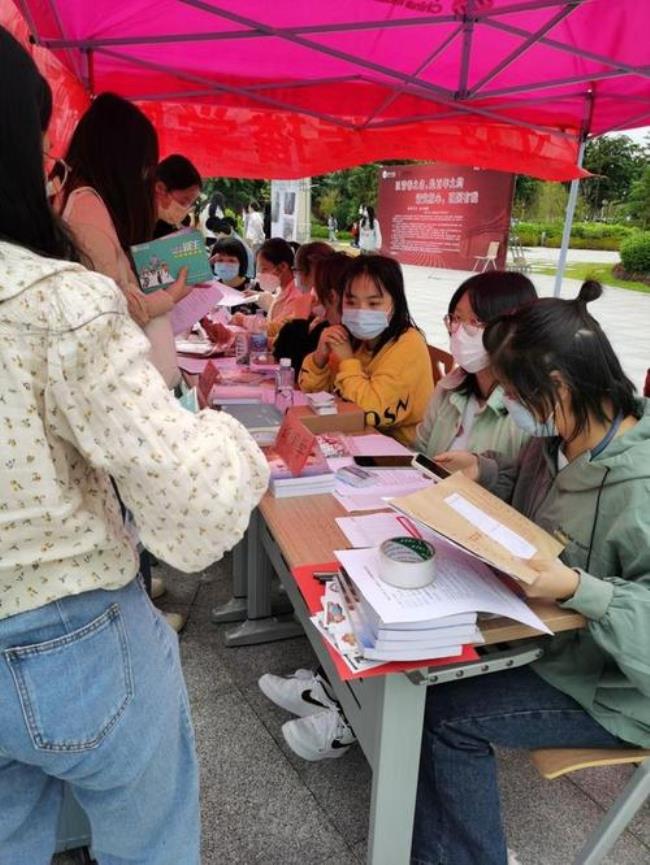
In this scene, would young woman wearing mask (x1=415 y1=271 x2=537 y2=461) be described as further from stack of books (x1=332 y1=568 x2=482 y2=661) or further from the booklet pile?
stack of books (x1=332 y1=568 x2=482 y2=661)

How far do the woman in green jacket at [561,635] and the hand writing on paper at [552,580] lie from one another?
0.15 metres

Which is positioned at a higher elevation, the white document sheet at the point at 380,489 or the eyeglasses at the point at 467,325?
the eyeglasses at the point at 467,325

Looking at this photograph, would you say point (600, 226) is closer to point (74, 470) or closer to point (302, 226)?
point (302, 226)

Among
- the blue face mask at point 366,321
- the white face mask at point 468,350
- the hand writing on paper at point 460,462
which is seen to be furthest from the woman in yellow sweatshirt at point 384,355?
the hand writing on paper at point 460,462

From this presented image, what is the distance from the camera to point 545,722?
1290 millimetres

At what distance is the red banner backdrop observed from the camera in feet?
27.8

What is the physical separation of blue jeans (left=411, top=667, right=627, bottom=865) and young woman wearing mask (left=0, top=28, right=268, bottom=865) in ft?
2.17

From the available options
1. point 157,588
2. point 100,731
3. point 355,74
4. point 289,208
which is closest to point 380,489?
point 100,731

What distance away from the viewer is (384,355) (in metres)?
2.56

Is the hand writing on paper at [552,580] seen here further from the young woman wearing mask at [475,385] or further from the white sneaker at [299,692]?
the white sneaker at [299,692]

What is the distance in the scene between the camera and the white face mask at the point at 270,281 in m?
4.93

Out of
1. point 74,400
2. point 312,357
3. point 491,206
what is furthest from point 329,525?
point 491,206

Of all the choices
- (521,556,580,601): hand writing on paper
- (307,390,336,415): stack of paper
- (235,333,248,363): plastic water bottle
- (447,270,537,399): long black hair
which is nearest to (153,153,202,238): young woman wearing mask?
(235,333,248,363): plastic water bottle

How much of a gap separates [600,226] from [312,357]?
85.0ft
